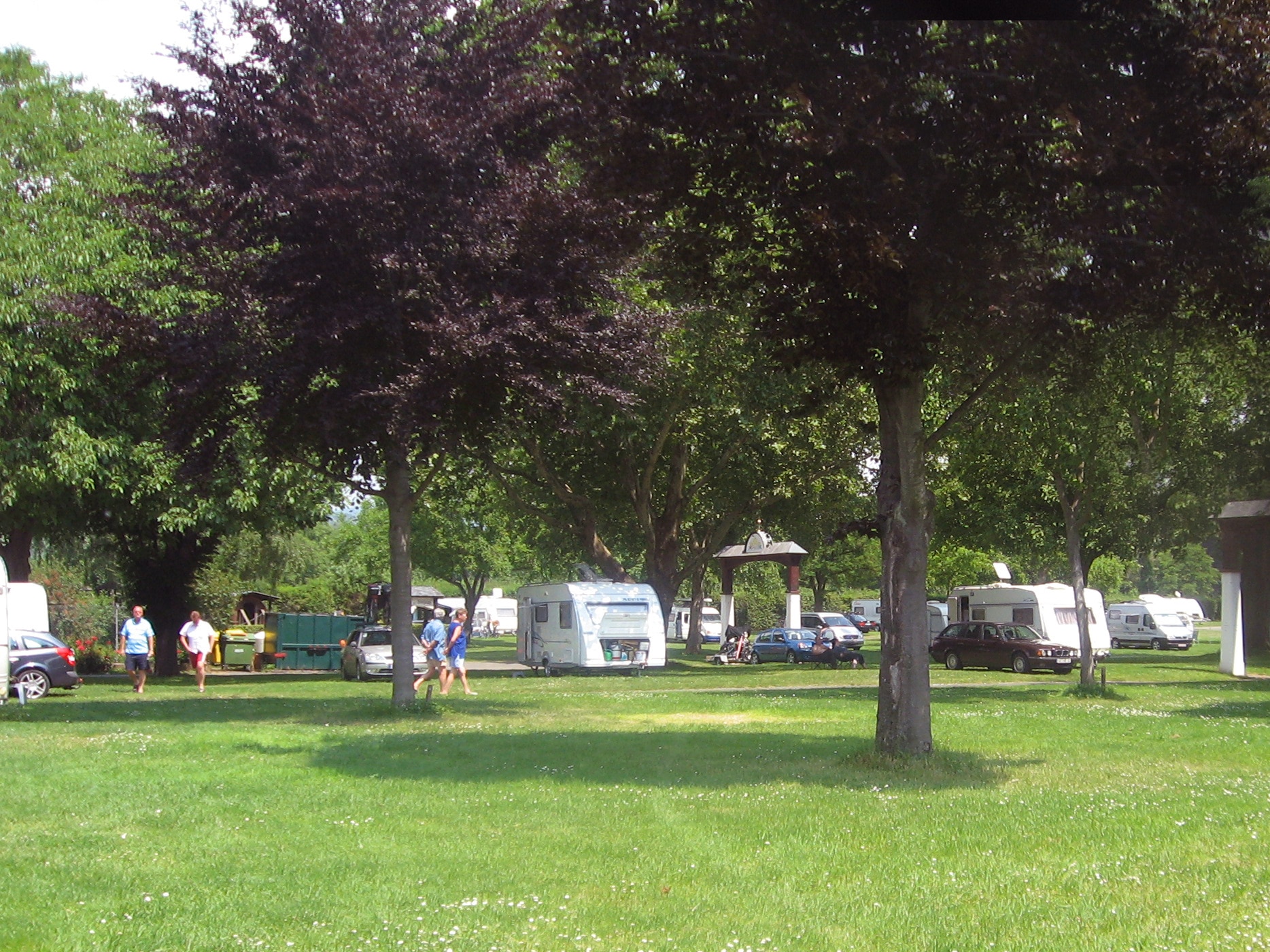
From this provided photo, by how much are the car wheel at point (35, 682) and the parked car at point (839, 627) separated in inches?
994

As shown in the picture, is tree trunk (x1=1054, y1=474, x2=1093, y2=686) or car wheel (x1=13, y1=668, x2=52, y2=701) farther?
tree trunk (x1=1054, y1=474, x2=1093, y2=686)

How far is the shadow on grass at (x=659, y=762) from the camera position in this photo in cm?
1145

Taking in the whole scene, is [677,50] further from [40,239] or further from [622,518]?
[622,518]

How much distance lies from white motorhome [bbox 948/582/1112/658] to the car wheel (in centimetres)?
2610

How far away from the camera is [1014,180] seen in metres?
11.7

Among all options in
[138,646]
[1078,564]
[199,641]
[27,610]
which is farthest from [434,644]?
[1078,564]

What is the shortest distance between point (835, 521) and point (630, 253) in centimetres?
2815

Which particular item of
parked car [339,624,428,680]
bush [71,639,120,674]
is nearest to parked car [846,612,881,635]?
parked car [339,624,428,680]

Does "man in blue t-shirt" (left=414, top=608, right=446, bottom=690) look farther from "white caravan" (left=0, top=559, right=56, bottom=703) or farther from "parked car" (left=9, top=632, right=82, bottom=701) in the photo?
"white caravan" (left=0, top=559, right=56, bottom=703)

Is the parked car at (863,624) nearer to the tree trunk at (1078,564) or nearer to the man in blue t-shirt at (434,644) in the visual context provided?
the tree trunk at (1078,564)

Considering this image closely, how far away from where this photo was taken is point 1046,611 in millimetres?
39344

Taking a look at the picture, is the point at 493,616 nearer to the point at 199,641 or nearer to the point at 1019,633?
the point at 1019,633

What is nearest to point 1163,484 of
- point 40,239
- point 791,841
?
point 40,239

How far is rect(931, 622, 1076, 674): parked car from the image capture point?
36.2m
